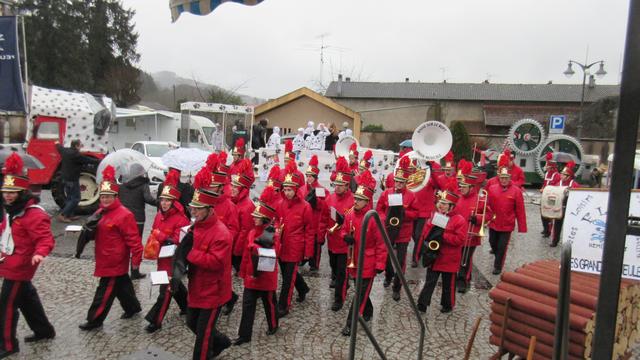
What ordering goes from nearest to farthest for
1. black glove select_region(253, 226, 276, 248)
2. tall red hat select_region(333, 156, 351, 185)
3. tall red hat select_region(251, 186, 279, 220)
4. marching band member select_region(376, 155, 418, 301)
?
black glove select_region(253, 226, 276, 248)
tall red hat select_region(251, 186, 279, 220)
tall red hat select_region(333, 156, 351, 185)
marching band member select_region(376, 155, 418, 301)

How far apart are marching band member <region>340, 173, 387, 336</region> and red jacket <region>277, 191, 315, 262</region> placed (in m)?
0.47

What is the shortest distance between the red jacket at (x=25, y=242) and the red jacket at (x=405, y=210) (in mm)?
4405

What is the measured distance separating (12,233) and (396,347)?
4228mm

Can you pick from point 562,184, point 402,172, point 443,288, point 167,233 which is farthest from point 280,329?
point 562,184

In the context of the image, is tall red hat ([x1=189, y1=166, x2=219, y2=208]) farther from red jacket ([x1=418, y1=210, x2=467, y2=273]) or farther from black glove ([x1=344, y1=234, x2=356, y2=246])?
red jacket ([x1=418, y1=210, x2=467, y2=273])

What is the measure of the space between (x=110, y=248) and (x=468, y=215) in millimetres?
5106

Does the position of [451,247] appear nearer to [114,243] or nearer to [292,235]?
[292,235]

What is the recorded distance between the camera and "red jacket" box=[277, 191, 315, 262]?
577 centimetres

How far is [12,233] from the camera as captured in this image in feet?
14.8

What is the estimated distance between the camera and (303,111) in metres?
29.6

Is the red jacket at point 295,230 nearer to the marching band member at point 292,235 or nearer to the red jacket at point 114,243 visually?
the marching band member at point 292,235

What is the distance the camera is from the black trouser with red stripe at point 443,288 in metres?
6.04

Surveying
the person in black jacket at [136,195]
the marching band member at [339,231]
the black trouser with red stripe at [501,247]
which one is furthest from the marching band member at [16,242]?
the black trouser with red stripe at [501,247]

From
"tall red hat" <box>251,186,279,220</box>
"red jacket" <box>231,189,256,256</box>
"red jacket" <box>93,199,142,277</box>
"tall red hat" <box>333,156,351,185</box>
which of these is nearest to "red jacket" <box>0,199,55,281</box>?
"red jacket" <box>93,199,142,277</box>
